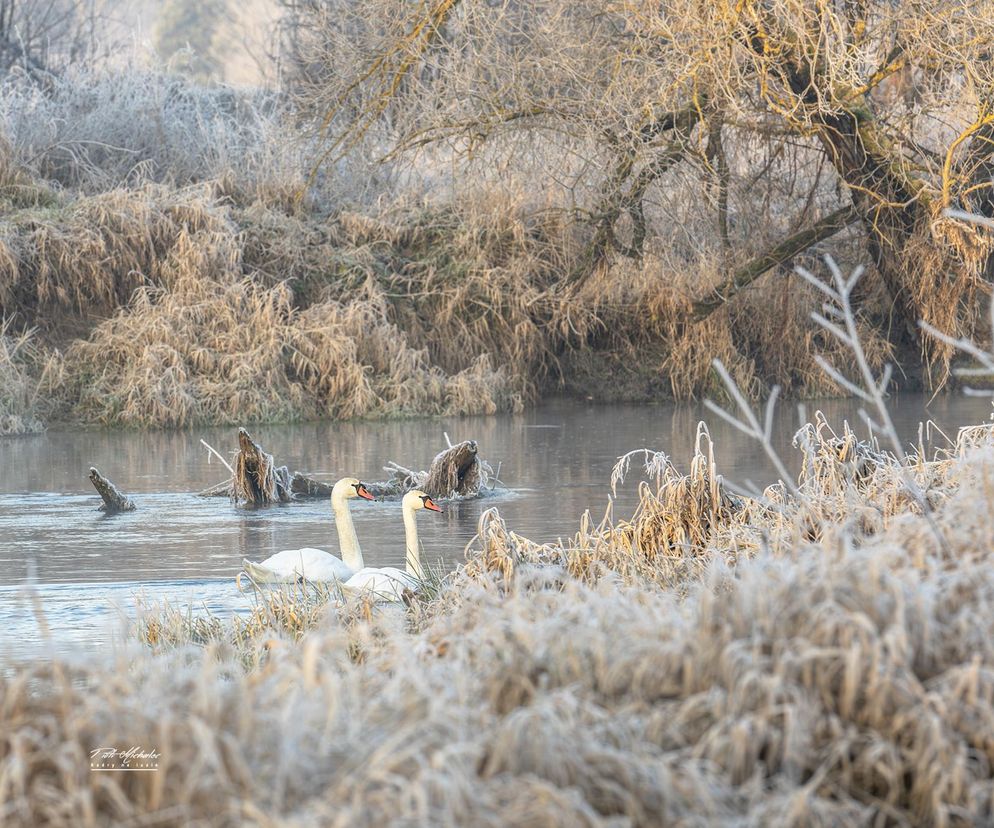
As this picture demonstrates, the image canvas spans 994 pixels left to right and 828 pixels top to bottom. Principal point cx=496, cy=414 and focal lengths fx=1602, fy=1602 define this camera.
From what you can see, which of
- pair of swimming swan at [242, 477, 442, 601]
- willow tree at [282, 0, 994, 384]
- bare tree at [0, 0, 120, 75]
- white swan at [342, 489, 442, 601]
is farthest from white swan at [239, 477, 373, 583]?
bare tree at [0, 0, 120, 75]

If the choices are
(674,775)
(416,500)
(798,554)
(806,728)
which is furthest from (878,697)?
(416,500)

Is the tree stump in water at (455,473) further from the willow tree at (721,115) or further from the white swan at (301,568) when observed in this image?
the willow tree at (721,115)

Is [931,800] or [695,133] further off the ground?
[695,133]

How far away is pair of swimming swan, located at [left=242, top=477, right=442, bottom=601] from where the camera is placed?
841cm

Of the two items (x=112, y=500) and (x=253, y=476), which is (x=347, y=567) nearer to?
(x=253, y=476)

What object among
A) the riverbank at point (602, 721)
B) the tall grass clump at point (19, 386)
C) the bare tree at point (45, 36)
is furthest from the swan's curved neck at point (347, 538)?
the bare tree at point (45, 36)

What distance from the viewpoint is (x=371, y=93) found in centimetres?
1825

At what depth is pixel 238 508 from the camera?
1281 centimetres

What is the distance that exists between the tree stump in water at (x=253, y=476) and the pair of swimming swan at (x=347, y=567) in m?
2.68

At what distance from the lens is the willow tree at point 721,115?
15898 millimetres

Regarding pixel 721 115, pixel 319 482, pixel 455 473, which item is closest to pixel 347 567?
pixel 455 473

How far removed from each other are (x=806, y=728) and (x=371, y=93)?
1551 cm

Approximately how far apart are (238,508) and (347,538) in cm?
324

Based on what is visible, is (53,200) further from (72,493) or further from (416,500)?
(416,500)
